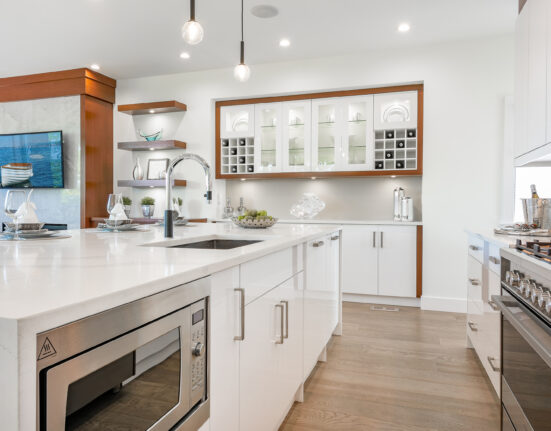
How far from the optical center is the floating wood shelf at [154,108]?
4.84 m

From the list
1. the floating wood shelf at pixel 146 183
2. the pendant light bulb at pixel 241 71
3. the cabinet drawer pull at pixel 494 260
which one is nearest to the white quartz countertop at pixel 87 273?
the cabinet drawer pull at pixel 494 260

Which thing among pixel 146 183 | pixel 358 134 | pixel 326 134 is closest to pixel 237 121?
pixel 326 134

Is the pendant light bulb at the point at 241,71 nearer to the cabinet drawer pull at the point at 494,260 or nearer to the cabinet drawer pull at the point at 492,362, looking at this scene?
the cabinet drawer pull at the point at 494,260

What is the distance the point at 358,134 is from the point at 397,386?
283cm

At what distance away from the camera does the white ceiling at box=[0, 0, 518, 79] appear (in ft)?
11.0

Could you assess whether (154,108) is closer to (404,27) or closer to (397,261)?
(404,27)

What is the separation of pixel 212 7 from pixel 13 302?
131 inches

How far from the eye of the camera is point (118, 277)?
2.73 ft

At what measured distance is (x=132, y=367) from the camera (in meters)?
0.79

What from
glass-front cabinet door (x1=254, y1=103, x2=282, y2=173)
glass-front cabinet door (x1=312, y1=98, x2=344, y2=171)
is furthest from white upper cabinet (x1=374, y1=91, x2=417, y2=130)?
glass-front cabinet door (x1=254, y1=103, x2=282, y2=173)

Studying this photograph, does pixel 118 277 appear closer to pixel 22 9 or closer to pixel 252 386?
pixel 252 386

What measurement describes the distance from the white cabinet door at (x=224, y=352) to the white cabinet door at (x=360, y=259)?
10.3 feet

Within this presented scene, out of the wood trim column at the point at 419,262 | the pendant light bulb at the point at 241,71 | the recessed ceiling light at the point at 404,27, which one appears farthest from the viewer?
the wood trim column at the point at 419,262

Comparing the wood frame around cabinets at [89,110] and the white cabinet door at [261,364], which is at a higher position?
the wood frame around cabinets at [89,110]
